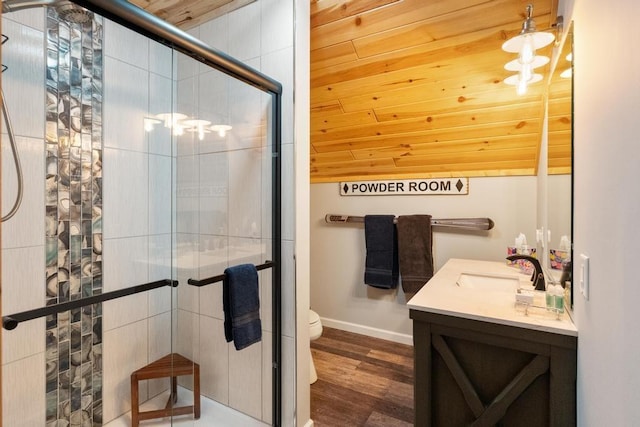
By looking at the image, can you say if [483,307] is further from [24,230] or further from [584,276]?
[24,230]

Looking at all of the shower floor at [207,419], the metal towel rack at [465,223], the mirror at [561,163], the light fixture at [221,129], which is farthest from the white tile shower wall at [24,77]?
the metal towel rack at [465,223]

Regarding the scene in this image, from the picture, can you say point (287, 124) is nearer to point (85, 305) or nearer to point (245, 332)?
point (245, 332)

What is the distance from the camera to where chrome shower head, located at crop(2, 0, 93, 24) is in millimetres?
1374

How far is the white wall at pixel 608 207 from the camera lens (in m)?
0.76

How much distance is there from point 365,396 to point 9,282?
2.05 m

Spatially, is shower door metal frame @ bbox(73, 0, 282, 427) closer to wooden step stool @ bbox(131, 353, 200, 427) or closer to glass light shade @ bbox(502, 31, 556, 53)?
wooden step stool @ bbox(131, 353, 200, 427)

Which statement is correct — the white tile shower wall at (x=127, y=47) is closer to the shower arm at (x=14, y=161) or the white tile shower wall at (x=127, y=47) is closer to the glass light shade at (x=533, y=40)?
the shower arm at (x=14, y=161)

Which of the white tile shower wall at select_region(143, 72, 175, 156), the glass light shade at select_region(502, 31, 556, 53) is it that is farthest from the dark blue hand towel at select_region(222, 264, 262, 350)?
the glass light shade at select_region(502, 31, 556, 53)

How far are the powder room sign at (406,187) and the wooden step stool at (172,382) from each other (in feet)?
6.65

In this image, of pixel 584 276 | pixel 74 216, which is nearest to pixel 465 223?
pixel 584 276

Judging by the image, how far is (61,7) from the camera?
1.50m

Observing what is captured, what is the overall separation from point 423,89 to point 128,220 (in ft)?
6.62

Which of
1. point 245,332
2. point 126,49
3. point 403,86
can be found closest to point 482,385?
point 245,332

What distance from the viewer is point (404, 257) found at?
299 cm
